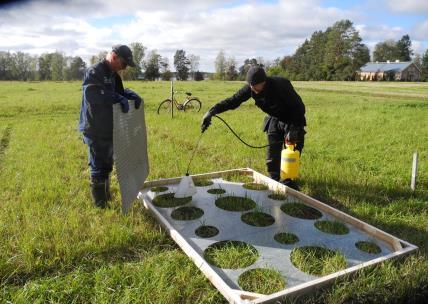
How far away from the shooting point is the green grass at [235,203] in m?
4.34

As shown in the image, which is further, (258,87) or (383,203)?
A: (383,203)

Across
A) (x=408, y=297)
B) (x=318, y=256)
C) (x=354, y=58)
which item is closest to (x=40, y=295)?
(x=318, y=256)

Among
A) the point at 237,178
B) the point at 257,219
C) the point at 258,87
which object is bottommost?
the point at 257,219

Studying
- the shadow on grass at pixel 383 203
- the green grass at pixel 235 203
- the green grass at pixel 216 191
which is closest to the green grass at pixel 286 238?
the green grass at pixel 235 203

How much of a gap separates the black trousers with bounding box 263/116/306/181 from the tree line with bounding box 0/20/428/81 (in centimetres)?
6106

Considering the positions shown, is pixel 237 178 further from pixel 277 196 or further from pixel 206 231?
pixel 206 231

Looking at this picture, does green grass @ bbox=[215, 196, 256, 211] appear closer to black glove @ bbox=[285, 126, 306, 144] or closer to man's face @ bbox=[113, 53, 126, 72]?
black glove @ bbox=[285, 126, 306, 144]

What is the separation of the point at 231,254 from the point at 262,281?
409 millimetres

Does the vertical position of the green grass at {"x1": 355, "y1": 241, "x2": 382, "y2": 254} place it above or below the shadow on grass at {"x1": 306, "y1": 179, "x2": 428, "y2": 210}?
below

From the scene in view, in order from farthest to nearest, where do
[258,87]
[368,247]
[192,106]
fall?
[192,106] < [258,87] < [368,247]

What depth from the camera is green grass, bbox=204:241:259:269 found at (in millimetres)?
3105

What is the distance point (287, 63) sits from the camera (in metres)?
85.1

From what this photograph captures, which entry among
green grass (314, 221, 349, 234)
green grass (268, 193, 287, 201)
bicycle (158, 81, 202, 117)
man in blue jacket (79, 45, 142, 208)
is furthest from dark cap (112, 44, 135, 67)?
bicycle (158, 81, 202, 117)

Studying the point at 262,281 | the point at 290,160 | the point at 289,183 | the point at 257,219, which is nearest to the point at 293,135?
the point at 290,160
